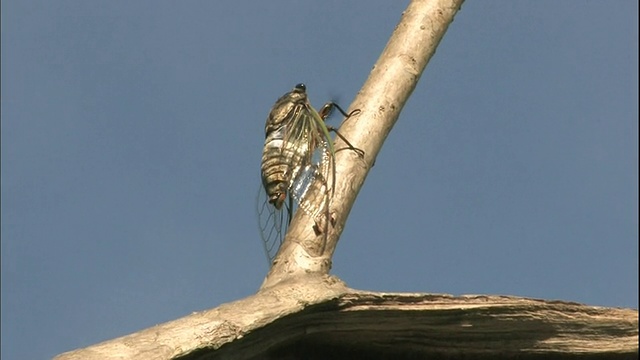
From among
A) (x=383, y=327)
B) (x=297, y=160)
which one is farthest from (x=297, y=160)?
(x=383, y=327)

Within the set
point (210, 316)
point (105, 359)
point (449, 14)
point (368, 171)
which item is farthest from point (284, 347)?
point (449, 14)

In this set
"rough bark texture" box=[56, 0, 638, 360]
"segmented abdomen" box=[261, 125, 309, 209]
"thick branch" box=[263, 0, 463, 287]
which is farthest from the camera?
"segmented abdomen" box=[261, 125, 309, 209]

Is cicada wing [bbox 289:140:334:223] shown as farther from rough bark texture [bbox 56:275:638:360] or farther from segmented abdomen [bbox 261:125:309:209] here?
rough bark texture [bbox 56:275:638:360]

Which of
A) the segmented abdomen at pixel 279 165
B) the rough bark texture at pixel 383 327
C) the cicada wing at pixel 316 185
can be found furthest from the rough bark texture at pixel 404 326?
the segmented abdomen at pixel 279 165

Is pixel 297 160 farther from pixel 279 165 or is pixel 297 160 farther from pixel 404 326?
pixel 404 326

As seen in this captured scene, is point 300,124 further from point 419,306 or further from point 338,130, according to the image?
point 419,306

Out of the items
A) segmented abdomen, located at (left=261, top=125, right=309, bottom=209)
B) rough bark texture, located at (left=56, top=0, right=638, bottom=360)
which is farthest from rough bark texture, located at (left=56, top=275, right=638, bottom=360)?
segmented abdomen, located at (left=261, top=125, right=309, bottom=209)
